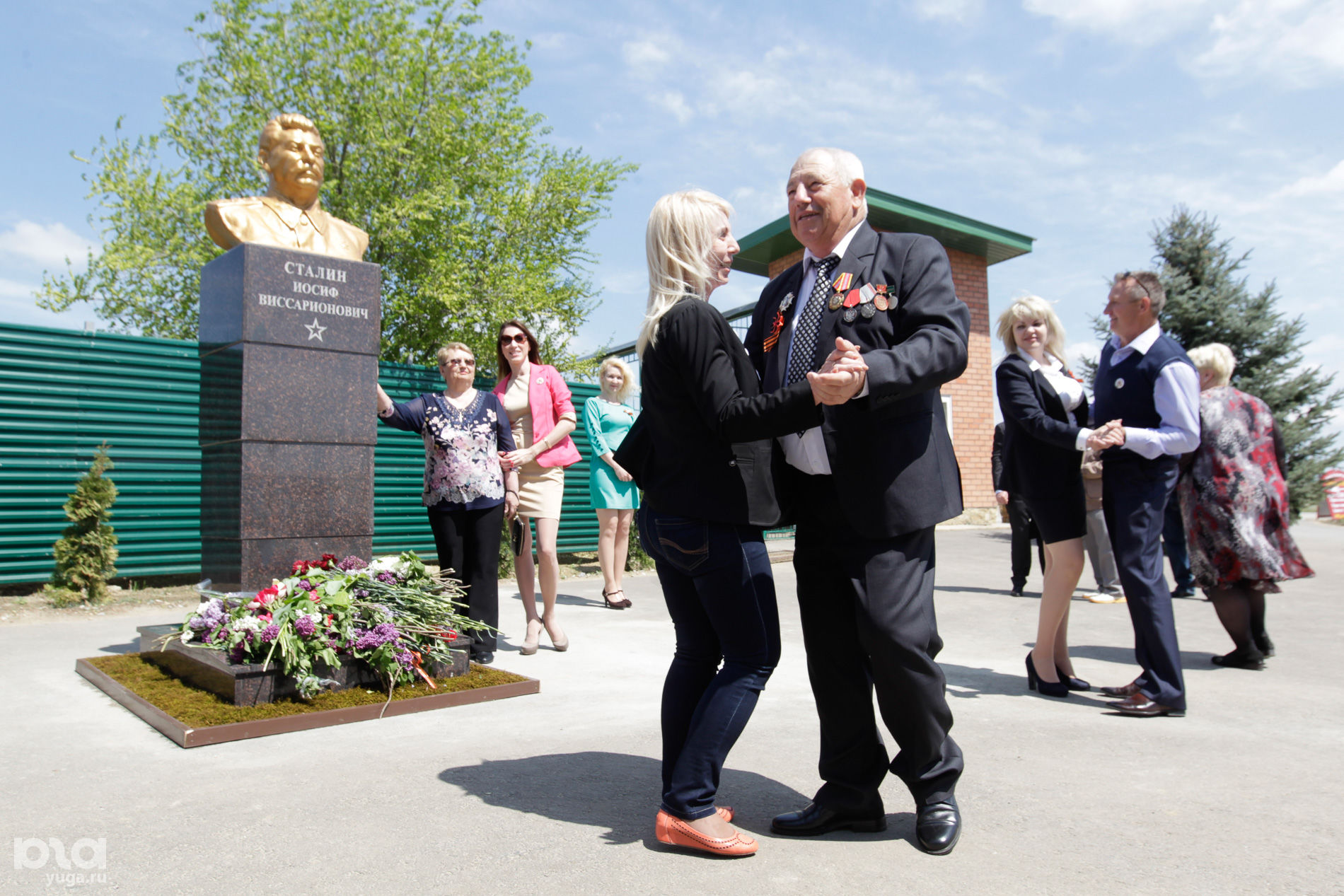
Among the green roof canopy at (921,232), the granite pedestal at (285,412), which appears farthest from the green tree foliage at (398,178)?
the granite pedestal at (285,412)

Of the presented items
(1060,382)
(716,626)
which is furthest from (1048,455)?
(716,626)

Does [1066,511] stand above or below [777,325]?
below

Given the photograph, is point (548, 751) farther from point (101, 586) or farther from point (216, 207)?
point (101, 586)

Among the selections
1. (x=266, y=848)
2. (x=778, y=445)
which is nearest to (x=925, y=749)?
(x=778, y=445)

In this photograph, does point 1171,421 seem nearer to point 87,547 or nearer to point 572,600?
point 572,600

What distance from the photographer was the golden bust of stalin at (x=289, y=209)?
16.1 ft

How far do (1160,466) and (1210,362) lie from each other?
1997mm

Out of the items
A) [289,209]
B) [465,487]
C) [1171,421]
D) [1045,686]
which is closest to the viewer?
[1171,421]

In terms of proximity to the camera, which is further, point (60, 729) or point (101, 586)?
point (101, 586)

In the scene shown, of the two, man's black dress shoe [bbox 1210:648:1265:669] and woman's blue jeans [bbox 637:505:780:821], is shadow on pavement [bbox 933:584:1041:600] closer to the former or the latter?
man's black dress shoe [bbox 1210:648:1265:669]

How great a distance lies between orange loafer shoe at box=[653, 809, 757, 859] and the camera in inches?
90.8

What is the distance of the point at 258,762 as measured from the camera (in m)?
3.13

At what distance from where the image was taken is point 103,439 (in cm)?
807

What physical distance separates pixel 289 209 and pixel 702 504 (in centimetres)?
395
